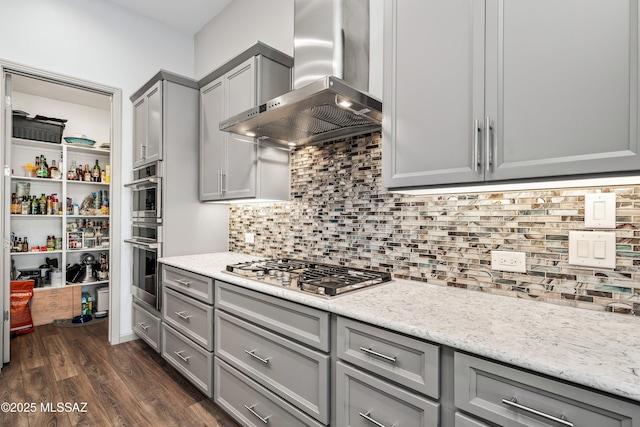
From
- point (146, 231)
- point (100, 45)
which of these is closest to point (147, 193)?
point (146, 231)

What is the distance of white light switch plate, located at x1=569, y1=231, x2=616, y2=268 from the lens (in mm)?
1143

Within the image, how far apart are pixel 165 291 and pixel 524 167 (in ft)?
7.89

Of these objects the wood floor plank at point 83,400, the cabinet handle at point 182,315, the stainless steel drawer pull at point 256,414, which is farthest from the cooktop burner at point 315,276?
the wood floor plank at point 83,400

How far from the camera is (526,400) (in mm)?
809

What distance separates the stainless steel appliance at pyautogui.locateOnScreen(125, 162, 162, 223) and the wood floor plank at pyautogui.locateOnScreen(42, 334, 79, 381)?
4.05ft

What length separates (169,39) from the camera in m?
3.31

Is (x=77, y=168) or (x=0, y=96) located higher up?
(x=0, y=96)

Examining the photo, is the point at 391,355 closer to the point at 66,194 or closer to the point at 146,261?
the point at 146,261

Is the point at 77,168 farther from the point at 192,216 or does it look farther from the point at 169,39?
the point at 192,216

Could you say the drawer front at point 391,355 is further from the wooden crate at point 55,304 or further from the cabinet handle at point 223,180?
the wooden crate at point 55,304

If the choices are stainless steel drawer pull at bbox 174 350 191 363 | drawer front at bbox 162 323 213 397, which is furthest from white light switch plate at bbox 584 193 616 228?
stainless steel drawer pull at bbox 174 350 191 363

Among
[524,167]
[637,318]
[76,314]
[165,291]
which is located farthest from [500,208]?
[76,314]

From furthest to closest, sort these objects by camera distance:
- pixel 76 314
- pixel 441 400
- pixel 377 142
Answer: pixel 76 314, pixel 377 142, pixel 441 400

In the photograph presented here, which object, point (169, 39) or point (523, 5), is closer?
point (523, 5)
